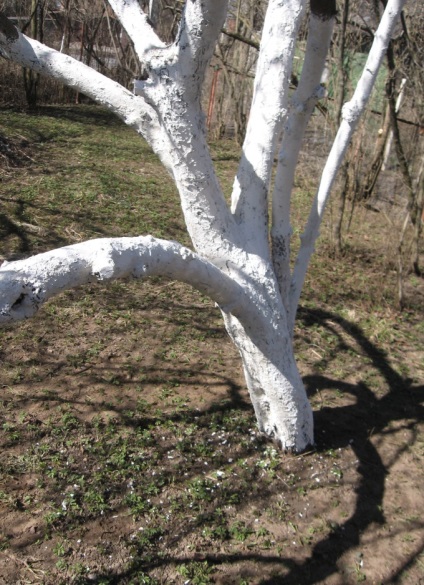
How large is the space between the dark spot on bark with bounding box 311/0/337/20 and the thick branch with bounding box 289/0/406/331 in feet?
1.30

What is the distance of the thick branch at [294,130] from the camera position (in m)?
2.59

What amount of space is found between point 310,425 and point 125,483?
3.32 ft

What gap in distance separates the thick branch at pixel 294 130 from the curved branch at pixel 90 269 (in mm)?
711

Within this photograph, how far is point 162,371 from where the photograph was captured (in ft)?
11.9

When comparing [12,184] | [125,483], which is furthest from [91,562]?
[12,184]

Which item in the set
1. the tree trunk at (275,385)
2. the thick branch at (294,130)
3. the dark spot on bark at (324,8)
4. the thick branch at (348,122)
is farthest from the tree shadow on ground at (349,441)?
the dark spot on bark at (324,8)

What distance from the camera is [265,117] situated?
2.54m

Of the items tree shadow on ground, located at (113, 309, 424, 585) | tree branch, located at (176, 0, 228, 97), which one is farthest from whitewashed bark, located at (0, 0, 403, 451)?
tree shadow on ground, located at (113, 309, 424, 585)

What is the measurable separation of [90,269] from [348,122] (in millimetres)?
1685

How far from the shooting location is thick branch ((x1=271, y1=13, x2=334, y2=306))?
2588mm

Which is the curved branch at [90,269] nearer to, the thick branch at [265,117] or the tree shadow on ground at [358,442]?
the thick branch at [265,117]

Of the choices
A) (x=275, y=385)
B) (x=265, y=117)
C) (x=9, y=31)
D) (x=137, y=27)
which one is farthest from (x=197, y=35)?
(x=275, y=385)

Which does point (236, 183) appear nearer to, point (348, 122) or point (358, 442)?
point (348, 122)

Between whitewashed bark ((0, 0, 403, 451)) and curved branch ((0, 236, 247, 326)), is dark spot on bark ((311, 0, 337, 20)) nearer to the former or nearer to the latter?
whitewashed bark ((0, 0, 403, 451))
